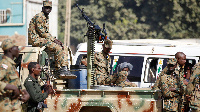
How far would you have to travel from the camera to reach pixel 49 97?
736cm

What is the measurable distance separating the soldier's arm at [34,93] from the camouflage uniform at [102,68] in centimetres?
201

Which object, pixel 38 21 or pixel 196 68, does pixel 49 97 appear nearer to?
pixel 38 21

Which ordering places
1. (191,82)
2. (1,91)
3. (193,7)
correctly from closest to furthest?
(1,91) < (191,82) < (193,7)

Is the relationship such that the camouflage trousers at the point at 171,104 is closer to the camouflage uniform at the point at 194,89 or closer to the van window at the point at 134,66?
the camouflage uniform at the point at 194,89

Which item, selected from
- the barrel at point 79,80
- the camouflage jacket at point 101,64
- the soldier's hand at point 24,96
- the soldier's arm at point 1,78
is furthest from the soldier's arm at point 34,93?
the camouflage jacket at point 101,64

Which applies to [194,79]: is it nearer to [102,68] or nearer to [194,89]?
[194,89]

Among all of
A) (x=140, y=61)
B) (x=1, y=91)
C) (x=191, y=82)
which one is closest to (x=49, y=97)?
(x=1, y=91)

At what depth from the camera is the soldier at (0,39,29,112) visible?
5944 mm

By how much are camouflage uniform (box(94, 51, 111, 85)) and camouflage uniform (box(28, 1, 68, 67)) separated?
1.99 feet

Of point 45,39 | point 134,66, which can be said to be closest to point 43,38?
point 45,39

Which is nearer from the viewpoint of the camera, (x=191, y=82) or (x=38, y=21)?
(x=191, y=82)

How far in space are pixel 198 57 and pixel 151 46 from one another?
4.39 feet

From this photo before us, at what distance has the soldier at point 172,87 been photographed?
25.0 feet

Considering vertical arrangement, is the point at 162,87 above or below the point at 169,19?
below
